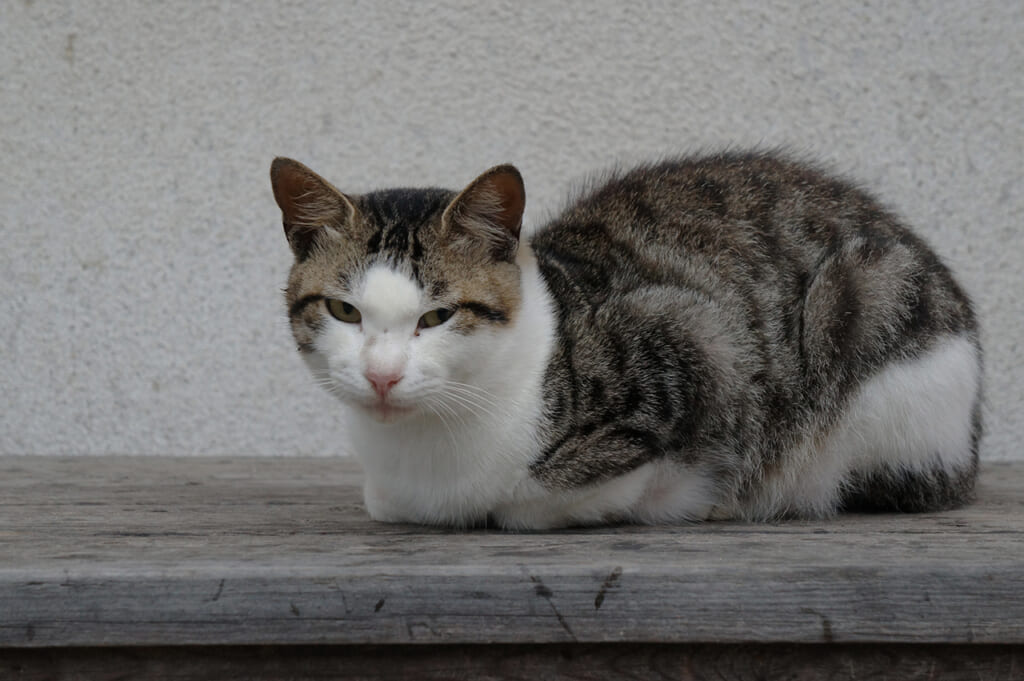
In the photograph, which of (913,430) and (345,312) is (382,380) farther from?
(913,430)

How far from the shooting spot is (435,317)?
54.6 inches

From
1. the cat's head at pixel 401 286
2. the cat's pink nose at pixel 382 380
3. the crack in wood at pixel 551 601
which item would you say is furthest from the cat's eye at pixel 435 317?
the crack in wood at pixel 551 601

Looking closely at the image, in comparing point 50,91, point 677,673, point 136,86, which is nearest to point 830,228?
point 677,673

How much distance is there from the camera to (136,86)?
2678 mm

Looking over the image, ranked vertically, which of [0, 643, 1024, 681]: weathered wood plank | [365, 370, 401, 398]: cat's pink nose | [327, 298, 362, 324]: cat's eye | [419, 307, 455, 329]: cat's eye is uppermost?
[419, 307, 455, 329]: cat's eye

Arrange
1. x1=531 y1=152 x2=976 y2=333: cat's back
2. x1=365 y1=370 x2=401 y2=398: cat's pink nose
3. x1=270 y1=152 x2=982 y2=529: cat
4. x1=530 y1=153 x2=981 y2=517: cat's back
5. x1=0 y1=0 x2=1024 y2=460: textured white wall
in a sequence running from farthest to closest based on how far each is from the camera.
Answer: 1. x1=0 y1=0 x2=1024 y2=460: textured white wall
2. x1=531 y1=152 x2=976 y2=333: cat's back
3. x1=530 y1=153 x2=981 y2=517: cat's back
4. x1=270 y1=152 x2=982 y2=529: cat
5. x1=365 y1=370 x2=401 y2=398: cat's pink nose

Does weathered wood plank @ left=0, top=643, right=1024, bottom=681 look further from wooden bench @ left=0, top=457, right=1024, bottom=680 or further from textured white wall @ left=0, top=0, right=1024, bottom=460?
textured white wall @ left=0, top=0, right=1024, bottom=460

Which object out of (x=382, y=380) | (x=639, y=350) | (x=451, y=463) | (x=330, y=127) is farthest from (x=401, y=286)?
(x=330, y=127)

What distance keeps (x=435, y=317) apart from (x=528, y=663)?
49 cm

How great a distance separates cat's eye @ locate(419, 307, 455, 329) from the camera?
1.38 meters

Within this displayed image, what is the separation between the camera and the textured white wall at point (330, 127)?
2682 mm

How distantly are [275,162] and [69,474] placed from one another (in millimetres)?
1196

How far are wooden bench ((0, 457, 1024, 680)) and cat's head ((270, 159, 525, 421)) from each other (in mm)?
234

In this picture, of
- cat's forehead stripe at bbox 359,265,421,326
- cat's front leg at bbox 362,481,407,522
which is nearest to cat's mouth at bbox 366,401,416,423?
cat's forehead stripe at bbox 359,265,421,326
